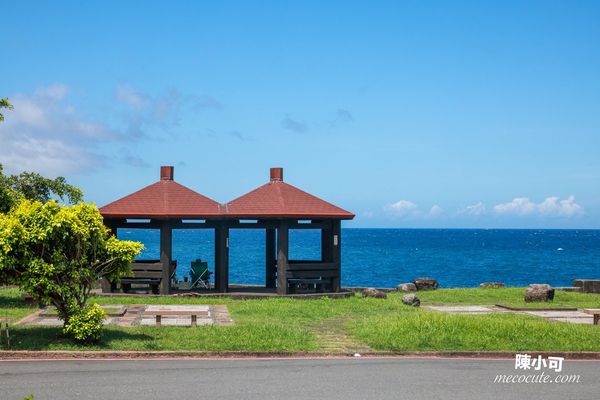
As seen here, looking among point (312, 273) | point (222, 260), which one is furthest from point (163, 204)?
point (312, 273)

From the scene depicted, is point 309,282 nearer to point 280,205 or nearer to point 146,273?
point 280,205

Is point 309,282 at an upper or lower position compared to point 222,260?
lower

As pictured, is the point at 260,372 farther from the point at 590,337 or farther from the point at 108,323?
the point at 590,337

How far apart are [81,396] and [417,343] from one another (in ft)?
24.1

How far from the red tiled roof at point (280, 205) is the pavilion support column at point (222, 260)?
1041mm

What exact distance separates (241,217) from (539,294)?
429 inches

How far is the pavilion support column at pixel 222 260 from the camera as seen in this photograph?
2730cm

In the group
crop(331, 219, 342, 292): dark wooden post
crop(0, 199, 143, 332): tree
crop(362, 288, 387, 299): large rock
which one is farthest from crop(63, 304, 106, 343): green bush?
crop(362, 288, 387, 299): large rock

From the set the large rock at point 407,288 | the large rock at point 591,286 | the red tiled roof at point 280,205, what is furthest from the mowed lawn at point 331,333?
the large rock at point 591,286

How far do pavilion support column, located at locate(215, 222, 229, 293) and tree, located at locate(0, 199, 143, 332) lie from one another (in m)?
11.4

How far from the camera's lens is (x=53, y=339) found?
50.4ft

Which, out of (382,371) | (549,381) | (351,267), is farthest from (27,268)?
(351,267)

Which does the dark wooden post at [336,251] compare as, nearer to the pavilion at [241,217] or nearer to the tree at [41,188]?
the pavilion at [241,217]

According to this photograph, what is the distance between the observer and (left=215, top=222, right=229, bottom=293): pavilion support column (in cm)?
2730
